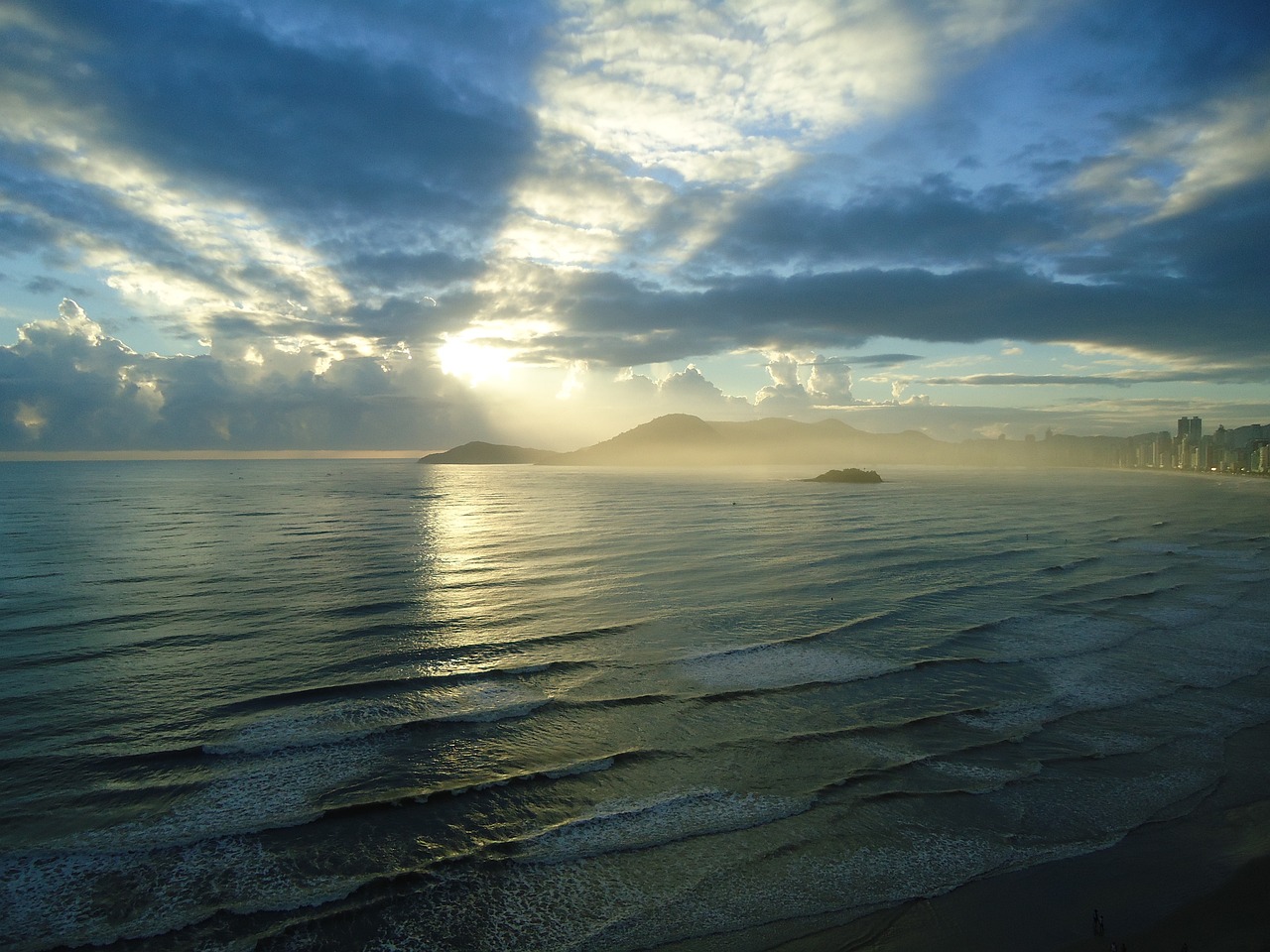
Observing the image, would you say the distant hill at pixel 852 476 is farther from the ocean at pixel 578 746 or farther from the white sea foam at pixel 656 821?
the white sea foam at pixel 656 821

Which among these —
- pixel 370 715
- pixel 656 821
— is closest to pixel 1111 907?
pixel 656 821

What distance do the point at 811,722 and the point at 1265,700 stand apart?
13850 mm

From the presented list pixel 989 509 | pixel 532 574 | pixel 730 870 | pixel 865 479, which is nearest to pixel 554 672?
pixel 730 870

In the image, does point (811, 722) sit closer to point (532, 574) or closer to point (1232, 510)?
point (532, 574)

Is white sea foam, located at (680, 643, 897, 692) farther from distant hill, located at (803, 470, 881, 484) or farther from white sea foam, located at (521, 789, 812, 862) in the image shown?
distant hill, located at (803, 470, 881, 484)

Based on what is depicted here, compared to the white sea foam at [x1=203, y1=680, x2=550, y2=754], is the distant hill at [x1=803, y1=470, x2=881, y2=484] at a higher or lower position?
higher

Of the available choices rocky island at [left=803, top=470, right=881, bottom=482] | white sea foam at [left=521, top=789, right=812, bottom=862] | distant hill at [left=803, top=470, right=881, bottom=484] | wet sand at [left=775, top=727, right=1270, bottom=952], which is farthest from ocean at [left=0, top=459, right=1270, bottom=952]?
rocky island at [left=803, top=470, right=881, bottom=482]

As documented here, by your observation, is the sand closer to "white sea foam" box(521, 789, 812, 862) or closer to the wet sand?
the wet sand

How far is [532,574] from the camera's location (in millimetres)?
41406

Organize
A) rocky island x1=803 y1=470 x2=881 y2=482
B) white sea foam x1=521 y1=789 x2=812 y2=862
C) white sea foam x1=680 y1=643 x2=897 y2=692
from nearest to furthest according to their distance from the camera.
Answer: white sea foam x1=521 y1=789 x2=812 y2=862
white sea foam x1=680 y1=643 x2=897 y2=692
rocky island x1=803 y1=470 x2=881 y2=482

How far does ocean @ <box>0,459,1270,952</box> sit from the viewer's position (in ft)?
35.7

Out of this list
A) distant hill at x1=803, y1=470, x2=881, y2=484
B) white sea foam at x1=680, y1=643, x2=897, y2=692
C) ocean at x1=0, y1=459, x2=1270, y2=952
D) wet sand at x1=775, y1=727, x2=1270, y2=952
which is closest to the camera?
wet sand at x1=775, y1=727, x2=1270, y2=952

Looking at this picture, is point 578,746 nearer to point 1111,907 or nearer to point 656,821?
point 656,821

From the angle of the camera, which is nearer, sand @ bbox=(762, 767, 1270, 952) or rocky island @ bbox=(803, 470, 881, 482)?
sand @ bbox=(762, 767, 1270, 952)
